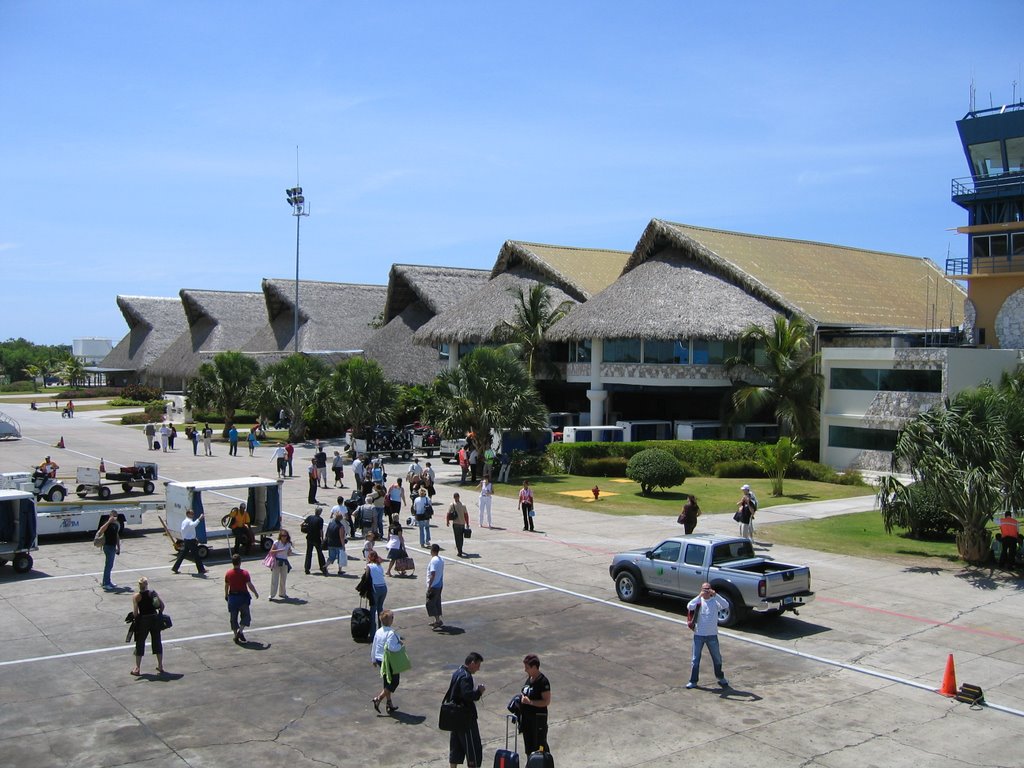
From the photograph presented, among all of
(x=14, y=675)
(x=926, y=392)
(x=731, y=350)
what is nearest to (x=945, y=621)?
(x=14, y=675)

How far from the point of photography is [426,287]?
219 feet

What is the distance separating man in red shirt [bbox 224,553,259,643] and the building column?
112 feet

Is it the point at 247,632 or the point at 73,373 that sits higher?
the point at 73,373

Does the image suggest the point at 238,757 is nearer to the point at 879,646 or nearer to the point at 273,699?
the point at 273,699

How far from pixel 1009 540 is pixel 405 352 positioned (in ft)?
149

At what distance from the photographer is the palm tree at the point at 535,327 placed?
162 ft

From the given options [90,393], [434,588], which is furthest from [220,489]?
[90,393]

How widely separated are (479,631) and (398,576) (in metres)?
4.66

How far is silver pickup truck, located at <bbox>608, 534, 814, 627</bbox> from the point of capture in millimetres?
16156

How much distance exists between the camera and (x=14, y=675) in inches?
524

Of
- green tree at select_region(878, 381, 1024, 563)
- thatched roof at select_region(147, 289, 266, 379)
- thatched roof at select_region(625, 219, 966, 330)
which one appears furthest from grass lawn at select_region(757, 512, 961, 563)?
thatched roof at select_region(147, 289, 266, 379)

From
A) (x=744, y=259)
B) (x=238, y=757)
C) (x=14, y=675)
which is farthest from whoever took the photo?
(x=744, y=259)

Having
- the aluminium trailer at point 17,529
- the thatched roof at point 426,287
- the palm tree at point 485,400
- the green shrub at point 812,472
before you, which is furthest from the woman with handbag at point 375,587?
the thatched roof at point 426,287

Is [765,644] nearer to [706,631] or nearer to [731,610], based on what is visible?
[731,610]
